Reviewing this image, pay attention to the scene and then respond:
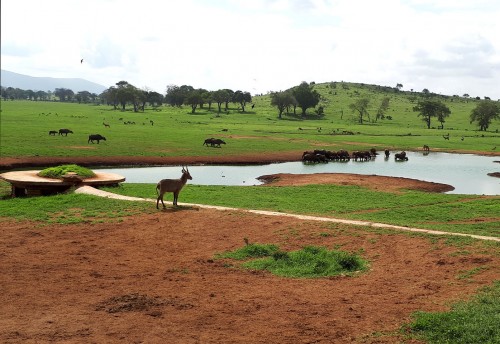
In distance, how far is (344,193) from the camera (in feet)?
93.4

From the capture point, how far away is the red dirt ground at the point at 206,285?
357 inches

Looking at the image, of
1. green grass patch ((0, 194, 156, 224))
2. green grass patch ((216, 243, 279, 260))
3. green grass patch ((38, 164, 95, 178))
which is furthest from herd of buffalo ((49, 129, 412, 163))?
green grass patch ((216, 243, 279, 260))

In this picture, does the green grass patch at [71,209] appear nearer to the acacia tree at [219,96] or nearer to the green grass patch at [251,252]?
the green grass patch at [251,252]

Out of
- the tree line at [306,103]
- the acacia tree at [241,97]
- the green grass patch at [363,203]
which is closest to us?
the green grass patch at [363,203]

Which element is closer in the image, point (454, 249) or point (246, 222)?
point (454, 249)

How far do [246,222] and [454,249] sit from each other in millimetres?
6997

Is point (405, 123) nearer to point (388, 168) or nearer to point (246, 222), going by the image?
point (388, 168)

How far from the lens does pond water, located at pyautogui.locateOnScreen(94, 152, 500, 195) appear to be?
118 ft

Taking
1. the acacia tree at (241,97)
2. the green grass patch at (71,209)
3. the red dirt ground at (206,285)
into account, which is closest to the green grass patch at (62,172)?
the green grass patch at (71,209)

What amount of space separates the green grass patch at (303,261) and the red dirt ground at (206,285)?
1.44 feet

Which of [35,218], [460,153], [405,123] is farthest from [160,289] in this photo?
[405,123]

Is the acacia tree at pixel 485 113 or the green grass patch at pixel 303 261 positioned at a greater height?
the acacia tree at pixel 485 113

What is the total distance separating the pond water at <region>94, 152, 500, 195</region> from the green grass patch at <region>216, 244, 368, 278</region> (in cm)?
2059

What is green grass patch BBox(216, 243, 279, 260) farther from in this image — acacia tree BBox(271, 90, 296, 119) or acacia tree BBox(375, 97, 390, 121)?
acacia tree BBox(375, 97, 390, 121)
